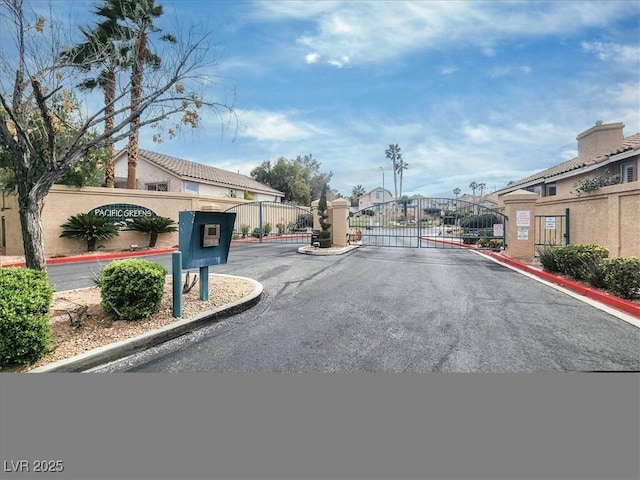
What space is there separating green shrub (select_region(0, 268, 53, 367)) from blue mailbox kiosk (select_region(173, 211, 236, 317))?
1.67 metres

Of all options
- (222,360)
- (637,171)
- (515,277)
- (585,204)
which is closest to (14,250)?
(222,360)

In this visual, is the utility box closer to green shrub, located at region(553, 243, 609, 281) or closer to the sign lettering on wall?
green shrub, located at region(553, 243, 609, 281)

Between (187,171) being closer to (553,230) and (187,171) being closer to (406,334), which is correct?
(553,230)

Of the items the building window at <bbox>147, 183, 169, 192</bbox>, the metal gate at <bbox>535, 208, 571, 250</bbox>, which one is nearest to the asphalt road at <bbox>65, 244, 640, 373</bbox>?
the metal gate at <bbox>535, 208, 571, 250</bbox>

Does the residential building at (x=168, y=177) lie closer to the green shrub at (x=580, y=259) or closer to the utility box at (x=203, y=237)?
the utility box at (x=203, y=237)

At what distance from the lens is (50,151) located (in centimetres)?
516

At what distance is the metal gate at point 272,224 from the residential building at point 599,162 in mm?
14172

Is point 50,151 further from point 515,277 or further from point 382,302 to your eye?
point 515,277

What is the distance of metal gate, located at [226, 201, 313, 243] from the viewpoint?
22.9 m

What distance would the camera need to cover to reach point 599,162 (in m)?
15.2

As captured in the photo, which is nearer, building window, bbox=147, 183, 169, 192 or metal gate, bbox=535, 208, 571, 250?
metal gate, bbox=535, 208, 571, 250

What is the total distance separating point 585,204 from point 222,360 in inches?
459

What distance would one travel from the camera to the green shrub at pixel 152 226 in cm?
1557

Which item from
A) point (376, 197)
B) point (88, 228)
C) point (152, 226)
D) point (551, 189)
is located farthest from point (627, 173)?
point (376, 197)
